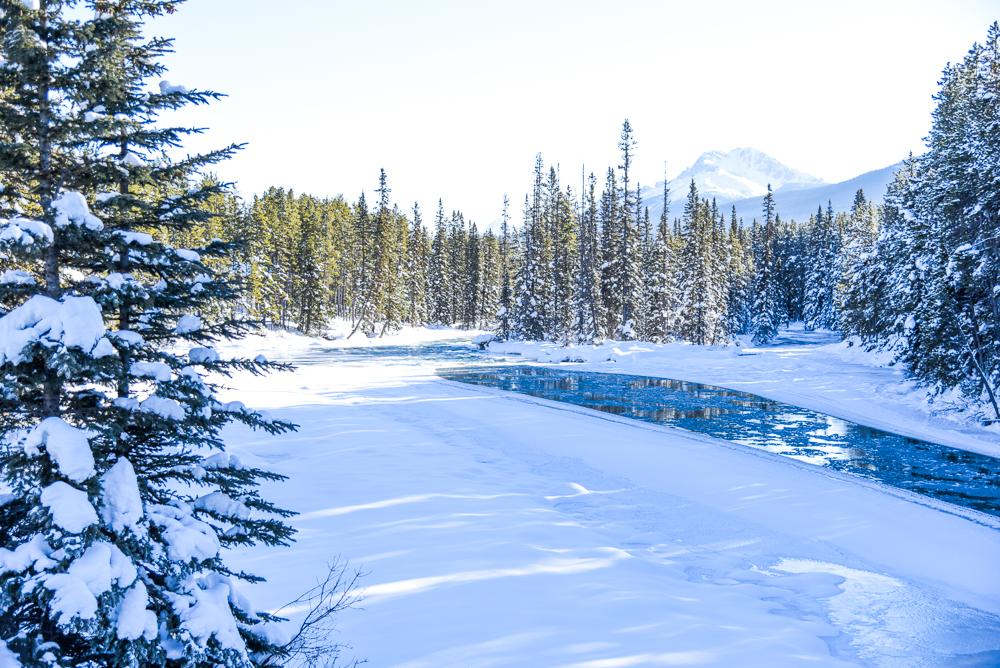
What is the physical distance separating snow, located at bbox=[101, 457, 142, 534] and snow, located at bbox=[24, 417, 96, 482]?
0.43 ft

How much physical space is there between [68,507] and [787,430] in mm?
15363

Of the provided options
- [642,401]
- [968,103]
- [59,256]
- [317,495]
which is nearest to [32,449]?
[59,256]

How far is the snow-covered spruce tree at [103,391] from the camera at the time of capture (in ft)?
8.29

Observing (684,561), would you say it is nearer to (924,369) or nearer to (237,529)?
(237,529)

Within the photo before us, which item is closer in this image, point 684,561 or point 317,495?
point 684,561

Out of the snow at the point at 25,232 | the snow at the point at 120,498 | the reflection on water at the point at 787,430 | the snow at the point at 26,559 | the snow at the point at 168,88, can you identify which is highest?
the snow at the point at 168,88

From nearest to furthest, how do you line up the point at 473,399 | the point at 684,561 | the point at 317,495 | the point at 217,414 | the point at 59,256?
1. the point at 59,256
2. the point at 217,414
3. the point at 684,561
4. the point at 317,495
5. the point at 473,399

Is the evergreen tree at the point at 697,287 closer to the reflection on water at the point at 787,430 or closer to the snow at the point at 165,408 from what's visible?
the reflection on water at the point at 787,430

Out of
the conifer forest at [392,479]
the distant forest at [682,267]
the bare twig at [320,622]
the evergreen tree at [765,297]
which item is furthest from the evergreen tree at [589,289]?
the bare twig at [320,622]

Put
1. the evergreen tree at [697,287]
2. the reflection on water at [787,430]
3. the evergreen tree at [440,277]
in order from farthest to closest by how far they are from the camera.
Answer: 1. the evergreen tree at [440,277]
2. the evergreen tree at [697,287]
3. the reflection on water at [787,430]

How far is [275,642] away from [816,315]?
79.3m

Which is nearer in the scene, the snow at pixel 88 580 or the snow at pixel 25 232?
the snow at pixel 88 580

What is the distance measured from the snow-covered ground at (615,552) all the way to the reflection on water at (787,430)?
116cm

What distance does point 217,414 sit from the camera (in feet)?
11.1
